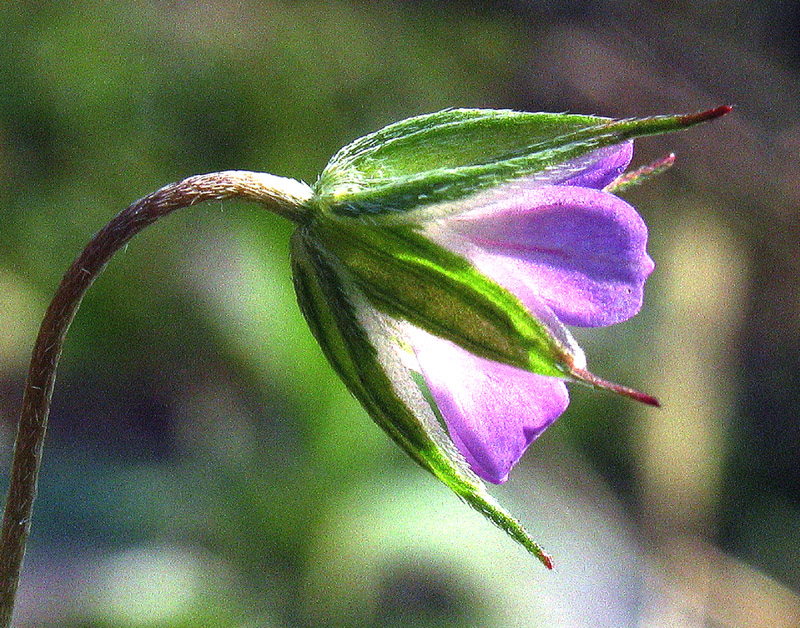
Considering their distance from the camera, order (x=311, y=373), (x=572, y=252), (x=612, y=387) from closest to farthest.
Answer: (x=612, y=387)
(x=572, y=252)
(x=311, y=373)

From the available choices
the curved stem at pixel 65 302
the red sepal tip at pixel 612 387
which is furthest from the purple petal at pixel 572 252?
the curved stem at pixel 65 302

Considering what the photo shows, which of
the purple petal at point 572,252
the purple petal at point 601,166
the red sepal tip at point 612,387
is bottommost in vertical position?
the red sepal tip at point 612,387

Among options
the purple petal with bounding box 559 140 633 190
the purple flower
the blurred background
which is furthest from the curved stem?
the blurred background

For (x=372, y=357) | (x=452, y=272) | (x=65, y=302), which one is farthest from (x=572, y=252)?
(x=65, y=302)

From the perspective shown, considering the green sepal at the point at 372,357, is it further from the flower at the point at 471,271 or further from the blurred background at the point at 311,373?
the blurred background at the point at 311,373

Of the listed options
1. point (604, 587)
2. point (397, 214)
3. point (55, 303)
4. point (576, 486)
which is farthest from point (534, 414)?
point (576, 486)

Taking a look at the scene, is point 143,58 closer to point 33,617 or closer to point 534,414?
point 33,617

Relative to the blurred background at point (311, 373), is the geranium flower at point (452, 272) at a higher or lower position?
lower

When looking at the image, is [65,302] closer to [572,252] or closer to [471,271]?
[471,271]
